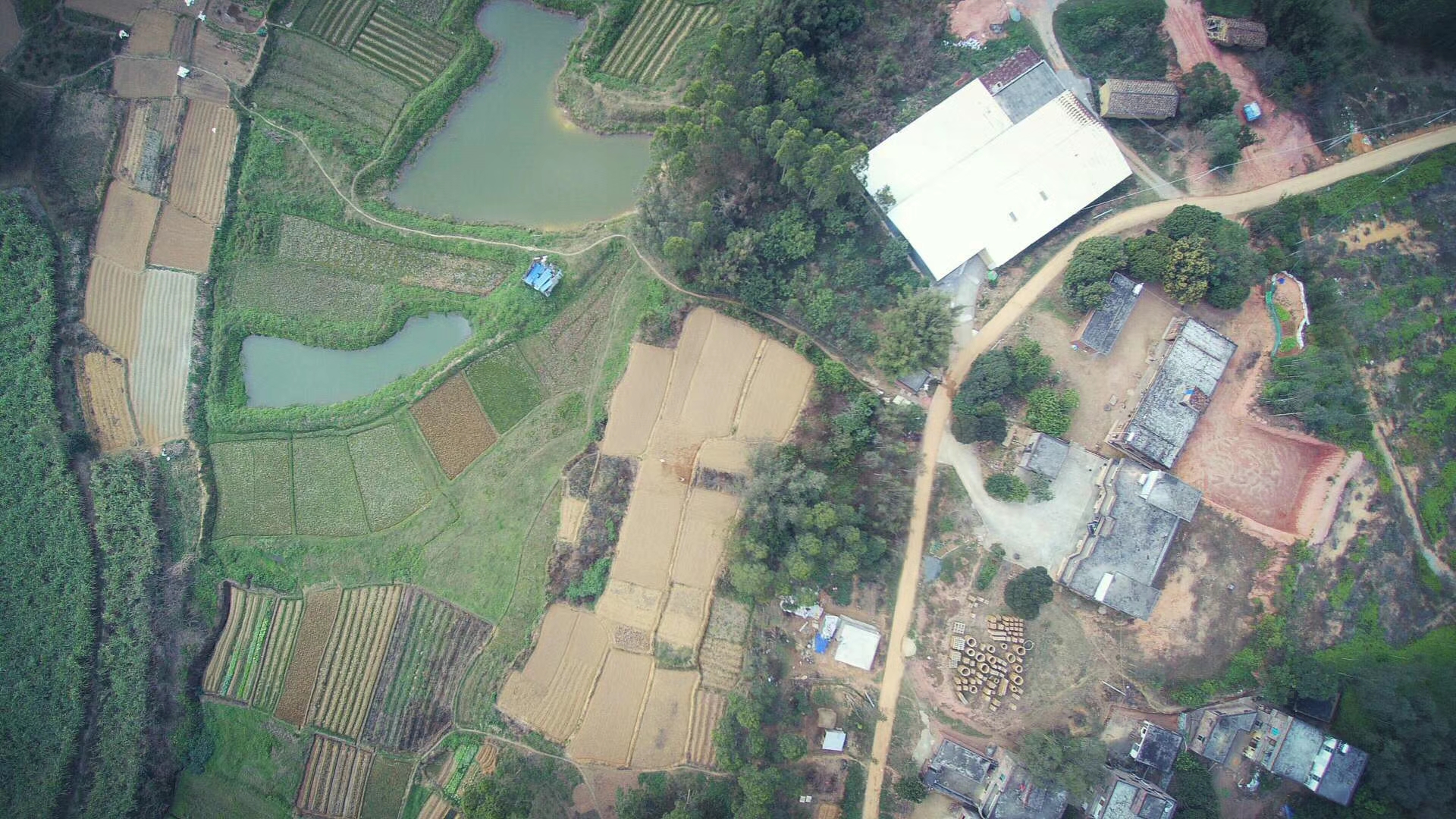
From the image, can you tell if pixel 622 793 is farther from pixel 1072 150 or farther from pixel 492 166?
pixel 1072 150

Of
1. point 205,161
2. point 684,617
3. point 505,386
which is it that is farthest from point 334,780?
point 205,161

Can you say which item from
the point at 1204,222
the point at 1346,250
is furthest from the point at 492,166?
the point at 1346,250

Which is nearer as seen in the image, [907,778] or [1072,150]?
[907,778]

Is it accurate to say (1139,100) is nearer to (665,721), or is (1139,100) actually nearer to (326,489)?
(665,721)

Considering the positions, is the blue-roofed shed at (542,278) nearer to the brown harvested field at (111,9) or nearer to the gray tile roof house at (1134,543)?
the brown harvested field at (111,9)

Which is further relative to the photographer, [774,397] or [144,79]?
[144,79]

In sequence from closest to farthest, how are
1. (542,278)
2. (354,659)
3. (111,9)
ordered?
(354,659) → (542,278) → (111,9)

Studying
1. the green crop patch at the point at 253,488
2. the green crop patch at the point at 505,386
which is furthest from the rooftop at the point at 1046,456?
the green crop patch at the point at 253,488
